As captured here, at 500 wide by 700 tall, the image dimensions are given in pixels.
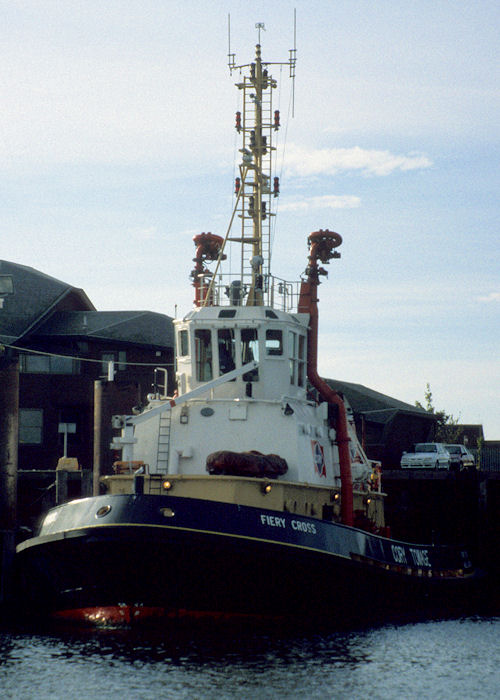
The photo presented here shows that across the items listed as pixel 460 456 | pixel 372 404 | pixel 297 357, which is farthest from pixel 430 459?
pixel 297 357

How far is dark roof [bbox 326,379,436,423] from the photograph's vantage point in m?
58.0

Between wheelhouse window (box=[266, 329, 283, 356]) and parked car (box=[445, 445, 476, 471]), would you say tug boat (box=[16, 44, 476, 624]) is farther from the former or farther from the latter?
parked car (box=[445, 445, 476, 471])

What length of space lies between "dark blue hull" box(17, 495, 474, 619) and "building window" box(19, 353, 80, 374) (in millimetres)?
26649

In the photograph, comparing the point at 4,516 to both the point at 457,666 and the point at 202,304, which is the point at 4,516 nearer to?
the point at 202,304

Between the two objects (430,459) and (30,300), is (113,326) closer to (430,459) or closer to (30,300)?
(30,300)

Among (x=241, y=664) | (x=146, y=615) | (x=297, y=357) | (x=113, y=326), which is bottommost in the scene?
(x=241, y=664)

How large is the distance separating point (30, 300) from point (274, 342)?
29.5m

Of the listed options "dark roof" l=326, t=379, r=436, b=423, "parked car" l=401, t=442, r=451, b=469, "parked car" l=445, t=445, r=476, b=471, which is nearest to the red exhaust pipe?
"parked car" l=401, t=442, r=451, b=469

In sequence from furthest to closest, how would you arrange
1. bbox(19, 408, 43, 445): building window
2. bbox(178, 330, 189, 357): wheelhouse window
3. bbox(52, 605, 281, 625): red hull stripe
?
bbox(19, 408, 43, 445): building window
bbox(178, 330, 189, 357): wheelhouse window
bbox(52, 605, 281, 625): red hull stripe

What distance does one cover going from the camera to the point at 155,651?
20.5 meters

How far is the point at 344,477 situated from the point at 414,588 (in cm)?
408

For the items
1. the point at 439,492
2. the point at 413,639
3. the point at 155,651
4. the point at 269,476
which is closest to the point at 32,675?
the point at 155,651

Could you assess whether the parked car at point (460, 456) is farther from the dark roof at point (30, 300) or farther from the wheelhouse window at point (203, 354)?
the wheelhouse window at point (203, 354)

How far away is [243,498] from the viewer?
75.3 ft
